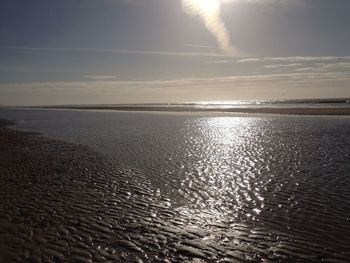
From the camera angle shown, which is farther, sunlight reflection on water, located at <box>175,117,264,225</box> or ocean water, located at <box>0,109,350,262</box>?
sunlight reflection on water, located at <box>175,117,264,225</box>

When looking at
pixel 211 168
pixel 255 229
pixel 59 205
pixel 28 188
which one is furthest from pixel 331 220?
pixel 28 188

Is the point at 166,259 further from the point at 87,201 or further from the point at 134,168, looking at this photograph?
the point at 134,168

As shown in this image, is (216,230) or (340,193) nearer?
(216,230)

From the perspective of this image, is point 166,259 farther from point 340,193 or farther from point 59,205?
point 340,193

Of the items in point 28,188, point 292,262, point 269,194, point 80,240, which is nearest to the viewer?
point 292,262

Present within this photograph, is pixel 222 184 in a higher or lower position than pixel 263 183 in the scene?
lower

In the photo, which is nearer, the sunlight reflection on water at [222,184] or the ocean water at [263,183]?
the ocean water at [263,183]

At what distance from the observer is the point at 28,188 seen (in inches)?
513

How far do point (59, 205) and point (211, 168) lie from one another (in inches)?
363

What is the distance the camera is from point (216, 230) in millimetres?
8727

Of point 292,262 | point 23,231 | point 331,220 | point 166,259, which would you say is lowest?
point 23,231

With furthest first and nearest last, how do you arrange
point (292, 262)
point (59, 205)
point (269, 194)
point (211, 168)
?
point (211, 168) < point (269, 194) < point (59, 205) < point (292, 262)

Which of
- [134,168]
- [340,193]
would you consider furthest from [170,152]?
[340,193]

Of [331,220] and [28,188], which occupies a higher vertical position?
[331,220]
